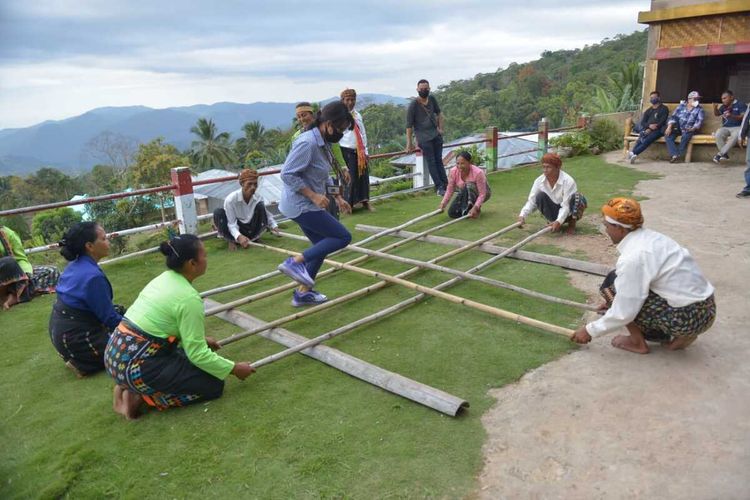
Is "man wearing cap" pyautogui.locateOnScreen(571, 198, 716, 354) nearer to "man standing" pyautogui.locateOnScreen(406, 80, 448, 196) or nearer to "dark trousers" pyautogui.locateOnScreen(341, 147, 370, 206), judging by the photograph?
"dark trousers" pyautogui.locateOnScreen(341, 147, 370, 206)

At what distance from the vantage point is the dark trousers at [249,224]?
678 cm

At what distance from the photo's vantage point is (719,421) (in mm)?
2752

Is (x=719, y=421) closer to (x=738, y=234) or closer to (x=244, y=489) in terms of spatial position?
(x=244, y=489)

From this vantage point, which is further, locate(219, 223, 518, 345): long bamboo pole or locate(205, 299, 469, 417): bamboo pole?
locate(219, 223, 518, 345): long bamboo pole

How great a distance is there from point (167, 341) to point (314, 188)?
1.79 metres

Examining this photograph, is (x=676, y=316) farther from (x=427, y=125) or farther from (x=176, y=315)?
(x=427, y=125)

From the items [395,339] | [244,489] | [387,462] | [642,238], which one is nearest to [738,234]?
[642,238]

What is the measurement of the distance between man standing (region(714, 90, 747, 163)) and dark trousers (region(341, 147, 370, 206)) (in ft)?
22.9

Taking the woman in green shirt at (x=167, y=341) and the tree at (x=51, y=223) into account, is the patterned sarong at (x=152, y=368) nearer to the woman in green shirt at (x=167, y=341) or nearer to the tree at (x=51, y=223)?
the woman in green shirt at (x=167, y=341)

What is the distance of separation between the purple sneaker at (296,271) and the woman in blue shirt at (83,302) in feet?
4.24

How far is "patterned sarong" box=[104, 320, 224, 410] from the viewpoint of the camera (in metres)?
3.01

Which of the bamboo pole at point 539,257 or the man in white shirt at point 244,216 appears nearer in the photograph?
the bamboo pole at point 539,257

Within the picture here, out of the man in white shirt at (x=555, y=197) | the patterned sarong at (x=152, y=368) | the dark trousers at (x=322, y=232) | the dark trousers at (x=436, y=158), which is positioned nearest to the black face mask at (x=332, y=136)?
the dark trousers at (x=322, y=232)

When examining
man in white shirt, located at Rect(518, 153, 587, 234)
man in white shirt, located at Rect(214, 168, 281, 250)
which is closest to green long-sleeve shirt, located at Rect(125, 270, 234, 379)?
man in white shirt, located at Rect(214, 168, 281, 250)
